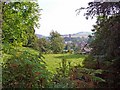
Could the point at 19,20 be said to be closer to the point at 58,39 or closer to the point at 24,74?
the point at 58,39

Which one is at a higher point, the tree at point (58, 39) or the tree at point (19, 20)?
the tree at point (19, 20)

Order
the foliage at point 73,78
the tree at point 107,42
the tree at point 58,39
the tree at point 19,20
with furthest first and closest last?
the tree at point 58,39
the tree at point 19,20
the tree at point 107,42
the foliage at point 73,78

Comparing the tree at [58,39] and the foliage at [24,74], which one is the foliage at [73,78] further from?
the tree at [58,39]

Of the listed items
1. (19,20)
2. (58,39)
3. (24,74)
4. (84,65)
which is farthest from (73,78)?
(58,39)

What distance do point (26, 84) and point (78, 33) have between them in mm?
1778

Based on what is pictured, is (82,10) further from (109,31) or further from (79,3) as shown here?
(109,31)

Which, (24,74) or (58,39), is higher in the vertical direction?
(58,39)

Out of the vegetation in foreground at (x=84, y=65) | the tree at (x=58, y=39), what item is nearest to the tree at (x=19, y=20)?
the tree at (x=58, y=39)

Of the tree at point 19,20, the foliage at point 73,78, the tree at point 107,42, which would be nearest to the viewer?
the foliage at point 73,78

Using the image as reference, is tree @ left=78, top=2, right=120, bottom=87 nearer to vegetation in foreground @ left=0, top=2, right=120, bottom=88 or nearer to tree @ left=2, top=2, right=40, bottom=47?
vegetation in foreground @ left=0, top=2, right=120, bottom=88

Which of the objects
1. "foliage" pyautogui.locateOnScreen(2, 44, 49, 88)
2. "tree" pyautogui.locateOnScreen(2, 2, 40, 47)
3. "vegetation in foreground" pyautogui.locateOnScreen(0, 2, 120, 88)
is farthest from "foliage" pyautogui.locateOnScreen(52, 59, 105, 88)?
"tree" pyautogui.locateOnScreen(2, 2, 40, 47)

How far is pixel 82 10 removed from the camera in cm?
296

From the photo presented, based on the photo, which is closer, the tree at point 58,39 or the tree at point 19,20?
the tree at point 19,20

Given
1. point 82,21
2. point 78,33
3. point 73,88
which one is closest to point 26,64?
point 73,88
